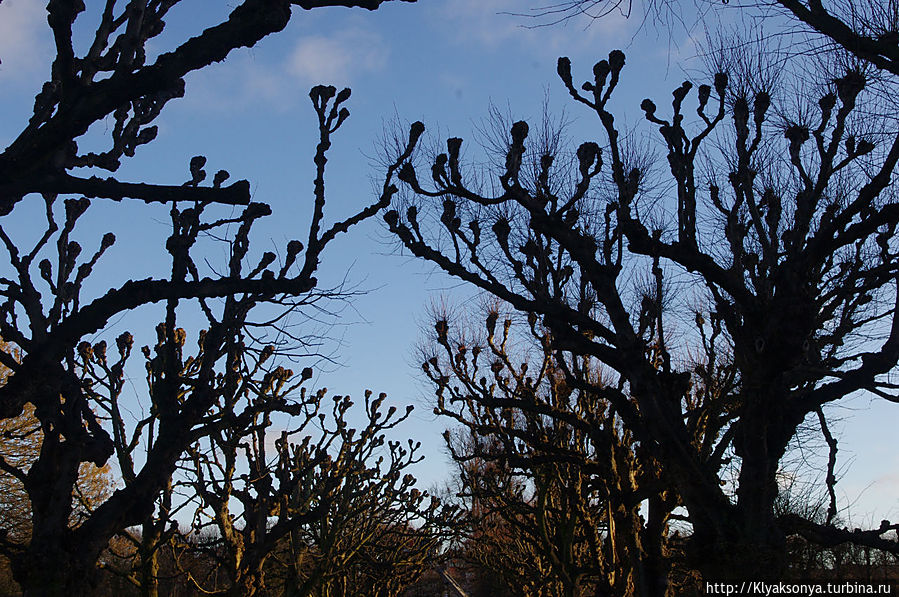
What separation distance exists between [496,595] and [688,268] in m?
29.7

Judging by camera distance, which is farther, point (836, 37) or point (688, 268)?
point (688, 268)

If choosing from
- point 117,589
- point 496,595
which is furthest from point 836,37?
point 496,595

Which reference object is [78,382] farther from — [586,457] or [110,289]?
[586,457]

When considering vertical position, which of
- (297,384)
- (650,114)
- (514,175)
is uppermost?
(650,114)

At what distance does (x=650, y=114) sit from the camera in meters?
7.46

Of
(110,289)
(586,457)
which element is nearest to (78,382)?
(110,289)

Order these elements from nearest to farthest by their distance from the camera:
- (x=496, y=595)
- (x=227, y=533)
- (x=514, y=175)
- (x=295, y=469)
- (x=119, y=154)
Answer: (x=119, y=154)
(x=514, y=175)
(x=227, y=533)
(x=295, y=469)
(x=496, y=595)

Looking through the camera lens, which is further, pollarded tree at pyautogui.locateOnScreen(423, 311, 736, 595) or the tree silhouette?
pollarded tree at pyautogui.locateOnScreen(423, 311, 736, 595)

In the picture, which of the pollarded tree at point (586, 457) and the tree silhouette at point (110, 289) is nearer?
the tree silhouette at point (110, 289)

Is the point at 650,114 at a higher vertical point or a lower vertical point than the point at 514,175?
higher

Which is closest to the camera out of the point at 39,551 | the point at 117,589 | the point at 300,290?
the point at 39,551

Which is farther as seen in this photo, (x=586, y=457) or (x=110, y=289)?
(x=586, y=457)

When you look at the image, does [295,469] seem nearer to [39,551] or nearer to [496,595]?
[39,551]

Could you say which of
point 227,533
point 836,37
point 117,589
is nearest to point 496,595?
point 117,589
